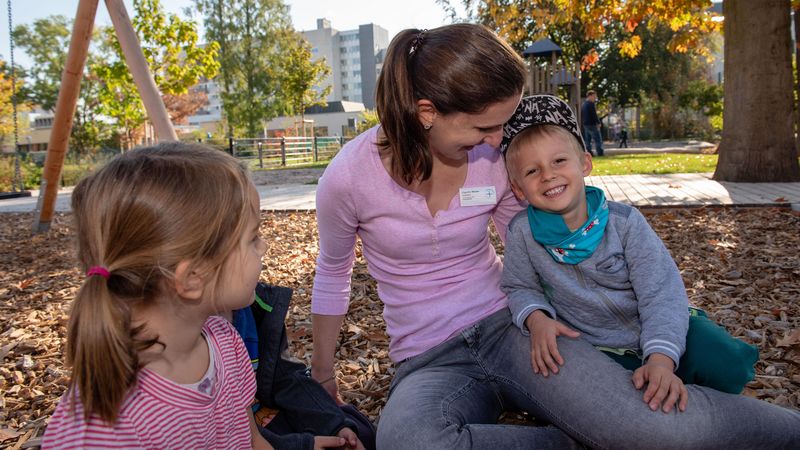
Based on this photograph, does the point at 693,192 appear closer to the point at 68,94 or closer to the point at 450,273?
the point at 450,273

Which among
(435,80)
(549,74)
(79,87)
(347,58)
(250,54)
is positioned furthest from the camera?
(347,58)

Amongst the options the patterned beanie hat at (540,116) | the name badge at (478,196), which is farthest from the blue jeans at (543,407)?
the patterned beanie hat at (540,116)

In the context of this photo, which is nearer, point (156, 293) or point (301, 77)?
point (156, 293)

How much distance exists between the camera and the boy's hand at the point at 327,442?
1.77 metres

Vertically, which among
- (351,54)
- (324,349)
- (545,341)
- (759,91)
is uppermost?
(351,54)

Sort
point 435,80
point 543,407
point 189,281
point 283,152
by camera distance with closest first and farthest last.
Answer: point 189,281
point 543,407
point 435,80
point 283,152

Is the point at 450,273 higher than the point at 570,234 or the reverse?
the reverse

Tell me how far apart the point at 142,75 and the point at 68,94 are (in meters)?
1.69

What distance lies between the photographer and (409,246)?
2018 mm

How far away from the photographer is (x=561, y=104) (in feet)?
6.72

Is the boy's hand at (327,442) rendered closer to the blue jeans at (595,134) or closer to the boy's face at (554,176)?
the boy's face at (554,176)

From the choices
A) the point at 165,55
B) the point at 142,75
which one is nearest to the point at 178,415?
the point at 142,75

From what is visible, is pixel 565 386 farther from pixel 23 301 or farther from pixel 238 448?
pixel 23 301

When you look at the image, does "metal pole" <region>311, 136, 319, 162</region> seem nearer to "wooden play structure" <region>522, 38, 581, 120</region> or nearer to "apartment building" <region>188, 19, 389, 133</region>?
"wooden play structure" <region>522, 38, 581, 120</region>
